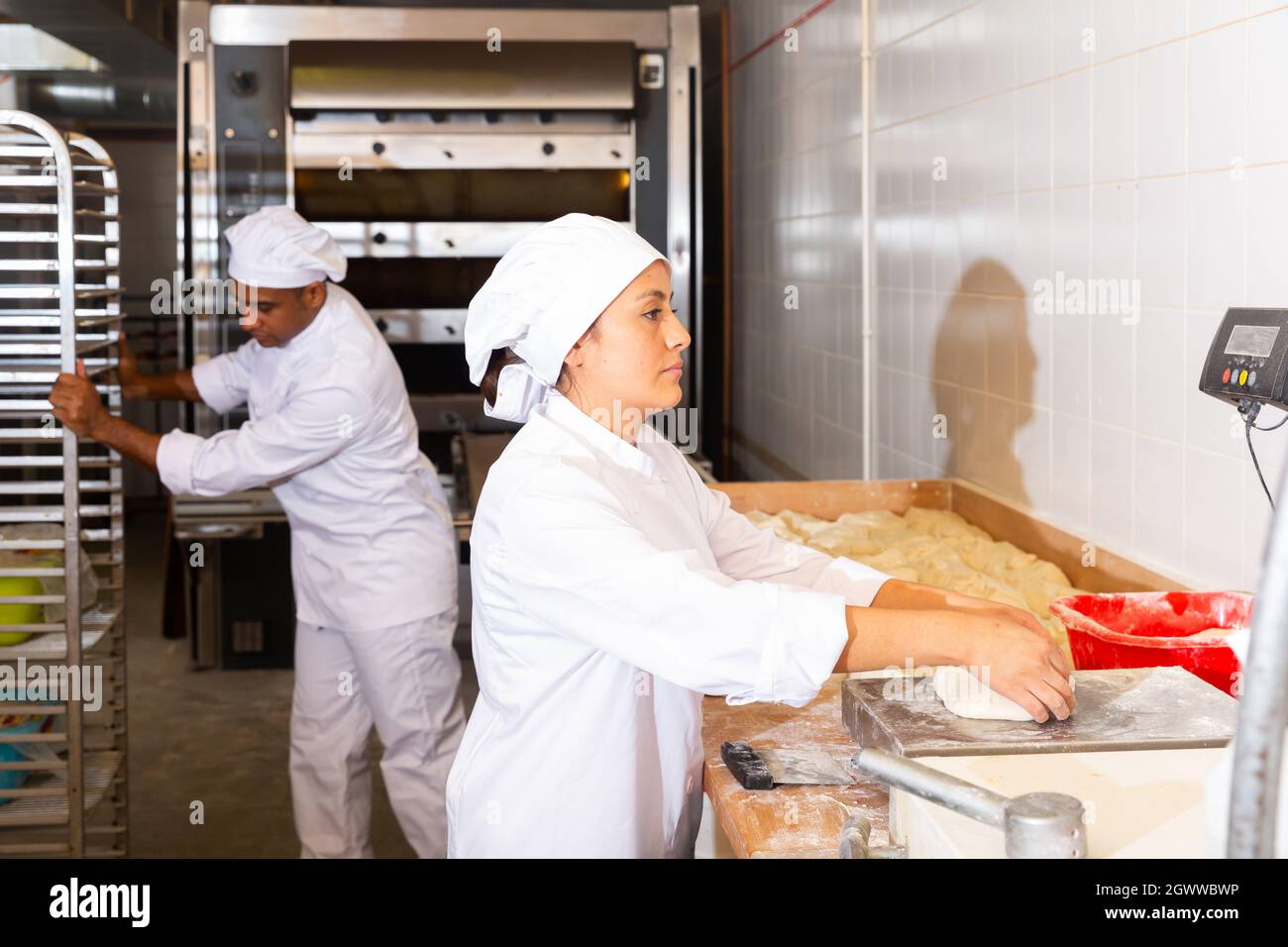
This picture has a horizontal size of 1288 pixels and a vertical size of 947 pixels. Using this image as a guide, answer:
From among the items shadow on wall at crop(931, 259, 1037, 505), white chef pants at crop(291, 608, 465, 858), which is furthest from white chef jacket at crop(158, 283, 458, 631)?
shadow on wall at crop(931, 259, 1037, 505)

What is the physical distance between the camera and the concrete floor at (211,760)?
3518mm

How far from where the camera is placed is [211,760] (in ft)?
13.6

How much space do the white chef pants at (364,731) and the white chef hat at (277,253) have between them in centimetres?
83

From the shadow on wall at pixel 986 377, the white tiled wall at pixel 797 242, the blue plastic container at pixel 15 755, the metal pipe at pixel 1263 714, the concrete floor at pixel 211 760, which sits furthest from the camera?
the white tiled wall at pixel 797 242

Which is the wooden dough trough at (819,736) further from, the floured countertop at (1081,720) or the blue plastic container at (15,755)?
the blue plastic container at (15,755)

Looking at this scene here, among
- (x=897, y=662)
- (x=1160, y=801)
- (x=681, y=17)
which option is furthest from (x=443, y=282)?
(x=1160, y=801)

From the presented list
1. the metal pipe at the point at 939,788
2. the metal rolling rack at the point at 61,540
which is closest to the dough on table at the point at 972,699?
the metal pipe at the point at 939,788

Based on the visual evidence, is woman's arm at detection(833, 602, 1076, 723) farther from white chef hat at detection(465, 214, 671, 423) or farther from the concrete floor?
the concrete floor

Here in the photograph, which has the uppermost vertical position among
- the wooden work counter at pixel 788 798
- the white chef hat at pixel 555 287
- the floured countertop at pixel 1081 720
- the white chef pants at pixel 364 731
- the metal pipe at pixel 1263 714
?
the white chef hat at pixel 555 287

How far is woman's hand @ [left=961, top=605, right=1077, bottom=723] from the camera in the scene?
1.38 m

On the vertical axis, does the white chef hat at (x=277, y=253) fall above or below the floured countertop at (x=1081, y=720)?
above

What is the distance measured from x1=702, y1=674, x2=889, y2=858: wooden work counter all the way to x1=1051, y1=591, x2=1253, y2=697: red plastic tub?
35 cm

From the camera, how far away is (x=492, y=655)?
158cm
